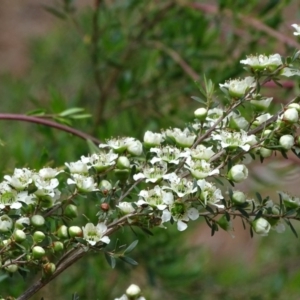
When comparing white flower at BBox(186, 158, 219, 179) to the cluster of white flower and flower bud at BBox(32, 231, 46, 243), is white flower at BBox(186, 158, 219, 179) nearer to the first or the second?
the cluster of white flower

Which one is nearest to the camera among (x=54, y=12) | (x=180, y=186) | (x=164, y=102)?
(x=180, y=186)

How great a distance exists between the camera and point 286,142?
19.0 inches

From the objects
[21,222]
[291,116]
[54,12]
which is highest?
[291,116]

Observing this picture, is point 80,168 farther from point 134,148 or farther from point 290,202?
point 290,202

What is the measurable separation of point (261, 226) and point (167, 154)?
89 mm

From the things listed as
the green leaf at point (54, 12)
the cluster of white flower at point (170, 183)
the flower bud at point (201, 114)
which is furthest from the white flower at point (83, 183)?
the green leaf at point (54, 12)

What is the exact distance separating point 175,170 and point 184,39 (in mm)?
699

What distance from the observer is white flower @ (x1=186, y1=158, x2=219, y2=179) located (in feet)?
1.57

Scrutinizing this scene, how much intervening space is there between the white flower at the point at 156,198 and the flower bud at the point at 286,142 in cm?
9

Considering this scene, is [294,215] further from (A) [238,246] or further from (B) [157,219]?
(A) [238,246]

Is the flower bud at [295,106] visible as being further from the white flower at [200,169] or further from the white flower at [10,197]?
the white flower at [10,197]

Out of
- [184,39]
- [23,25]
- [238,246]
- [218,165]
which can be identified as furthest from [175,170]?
[23,25]

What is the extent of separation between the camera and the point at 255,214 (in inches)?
19.8

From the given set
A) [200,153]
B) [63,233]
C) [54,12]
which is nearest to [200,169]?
[200,153]
